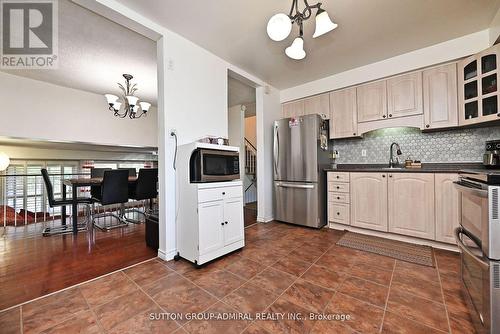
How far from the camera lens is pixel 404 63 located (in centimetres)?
271

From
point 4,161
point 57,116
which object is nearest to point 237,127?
point 57,116

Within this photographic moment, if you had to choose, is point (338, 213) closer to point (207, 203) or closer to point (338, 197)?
point (338, 197)

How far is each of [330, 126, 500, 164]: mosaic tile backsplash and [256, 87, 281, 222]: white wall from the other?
1.19 m

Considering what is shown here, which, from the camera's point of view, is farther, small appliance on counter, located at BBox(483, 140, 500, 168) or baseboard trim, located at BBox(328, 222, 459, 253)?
baseboard trim, located at BBox(328, 222, 459, 253)

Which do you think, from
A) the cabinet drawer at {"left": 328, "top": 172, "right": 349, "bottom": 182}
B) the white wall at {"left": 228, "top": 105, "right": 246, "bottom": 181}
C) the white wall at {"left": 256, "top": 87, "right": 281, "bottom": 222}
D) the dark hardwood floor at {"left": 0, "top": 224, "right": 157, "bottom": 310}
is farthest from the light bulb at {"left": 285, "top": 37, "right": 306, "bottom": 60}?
the white wall at {"left": 228, "top": 105, "right": 246, "bottom": 181}

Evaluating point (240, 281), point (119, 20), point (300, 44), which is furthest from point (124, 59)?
point (240, 281)

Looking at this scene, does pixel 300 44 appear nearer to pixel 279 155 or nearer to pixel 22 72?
pixel 279 155

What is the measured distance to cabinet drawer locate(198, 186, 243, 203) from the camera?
1962 mm

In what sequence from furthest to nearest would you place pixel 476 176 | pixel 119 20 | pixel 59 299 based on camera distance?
1. pixel 119 20
2. pixel 59 299
3. pixel 476 176

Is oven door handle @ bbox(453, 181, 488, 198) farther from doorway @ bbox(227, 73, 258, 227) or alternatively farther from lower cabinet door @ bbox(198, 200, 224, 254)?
doorway @ bbox(227, 73, 258, 227)

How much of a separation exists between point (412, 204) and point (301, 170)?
1.47m

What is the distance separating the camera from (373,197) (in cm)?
270

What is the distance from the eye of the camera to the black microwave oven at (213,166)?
6.50 ft

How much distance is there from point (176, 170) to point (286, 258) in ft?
5.18
